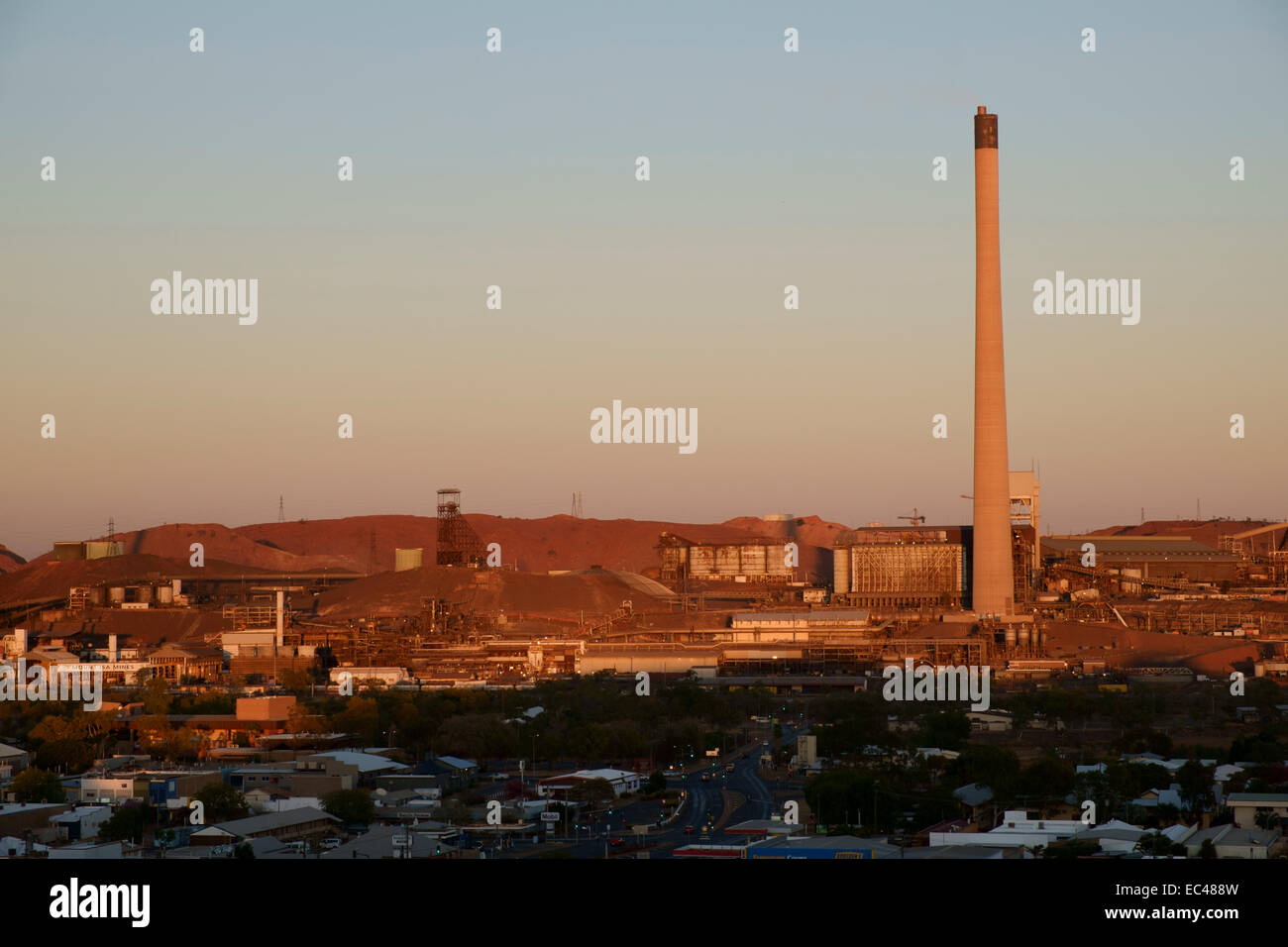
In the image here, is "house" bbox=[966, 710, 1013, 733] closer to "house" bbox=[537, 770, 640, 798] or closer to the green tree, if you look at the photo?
the green tree

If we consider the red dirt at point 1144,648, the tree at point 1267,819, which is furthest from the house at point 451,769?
the red dirt at point 1144,648

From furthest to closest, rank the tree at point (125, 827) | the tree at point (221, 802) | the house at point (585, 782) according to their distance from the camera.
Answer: the house at point (585, 782), the tree at point (221, 802), the tree at point (125, 827)

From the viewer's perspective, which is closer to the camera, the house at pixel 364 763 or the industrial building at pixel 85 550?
the house at pixel 364 763

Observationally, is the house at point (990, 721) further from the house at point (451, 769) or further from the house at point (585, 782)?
the house at point (451, 769)
